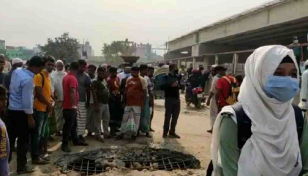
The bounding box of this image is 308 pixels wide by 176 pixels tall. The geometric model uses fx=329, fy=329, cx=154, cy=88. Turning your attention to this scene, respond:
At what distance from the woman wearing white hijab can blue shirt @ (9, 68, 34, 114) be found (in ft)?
11.0

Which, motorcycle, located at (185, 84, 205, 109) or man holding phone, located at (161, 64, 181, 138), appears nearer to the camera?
man holding phone, located at (161, 64, 181, 138)

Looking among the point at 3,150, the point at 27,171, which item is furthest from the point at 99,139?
the point at 3,150

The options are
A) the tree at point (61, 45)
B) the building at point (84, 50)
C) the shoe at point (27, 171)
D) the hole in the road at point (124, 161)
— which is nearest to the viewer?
the shoe at point (27, 171)

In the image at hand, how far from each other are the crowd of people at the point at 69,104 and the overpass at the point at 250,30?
479cm

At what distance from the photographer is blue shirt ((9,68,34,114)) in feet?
14.2

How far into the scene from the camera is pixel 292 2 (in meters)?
14.2

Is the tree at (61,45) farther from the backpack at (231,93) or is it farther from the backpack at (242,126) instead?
the backpack at (242,126)

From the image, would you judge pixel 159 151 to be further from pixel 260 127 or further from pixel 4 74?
pixel 260 127

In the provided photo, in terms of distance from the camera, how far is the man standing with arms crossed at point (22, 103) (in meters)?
4.33

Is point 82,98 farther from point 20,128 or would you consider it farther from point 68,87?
point 20,128

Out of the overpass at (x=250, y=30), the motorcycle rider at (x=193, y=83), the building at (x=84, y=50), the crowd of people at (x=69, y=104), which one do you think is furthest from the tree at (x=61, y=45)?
the crowd of people at (x=69, y=104)

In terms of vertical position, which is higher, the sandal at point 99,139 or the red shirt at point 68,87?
A: the red shirt at point 68,87

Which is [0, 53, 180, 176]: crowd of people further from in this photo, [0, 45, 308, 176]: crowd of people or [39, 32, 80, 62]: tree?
[39, 32, 80, 62]: tree

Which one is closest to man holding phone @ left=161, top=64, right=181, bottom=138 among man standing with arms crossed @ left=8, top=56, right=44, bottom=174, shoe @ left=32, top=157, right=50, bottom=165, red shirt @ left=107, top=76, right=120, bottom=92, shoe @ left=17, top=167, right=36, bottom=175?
red shirt @ left=107, top=76, right=120, bottom=92
